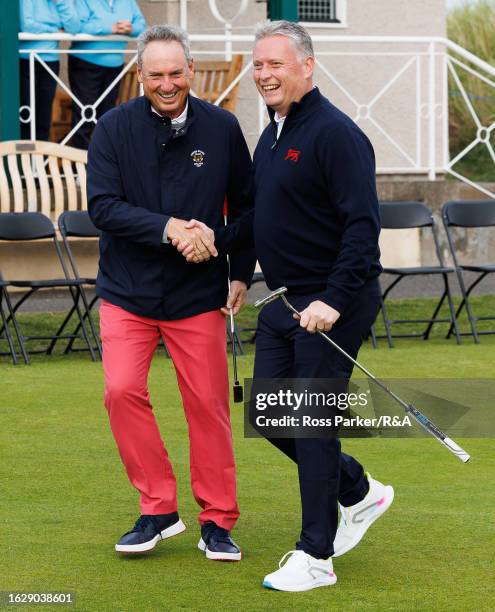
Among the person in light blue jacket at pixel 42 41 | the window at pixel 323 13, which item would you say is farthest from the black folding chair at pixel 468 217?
the window at pixel 323 13

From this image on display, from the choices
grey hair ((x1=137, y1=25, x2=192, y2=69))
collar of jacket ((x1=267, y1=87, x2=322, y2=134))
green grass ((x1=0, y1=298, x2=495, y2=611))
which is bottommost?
green grass ((x1=0, y1=298, x2=495, y2=611))

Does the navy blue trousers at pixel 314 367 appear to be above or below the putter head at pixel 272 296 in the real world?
below


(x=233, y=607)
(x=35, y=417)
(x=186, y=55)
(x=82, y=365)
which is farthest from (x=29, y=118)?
(x=233, y=607)

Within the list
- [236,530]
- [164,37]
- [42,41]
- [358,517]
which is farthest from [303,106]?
[42,41]

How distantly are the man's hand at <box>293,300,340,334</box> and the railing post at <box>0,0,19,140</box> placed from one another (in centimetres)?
842

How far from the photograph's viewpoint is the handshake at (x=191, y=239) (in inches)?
213

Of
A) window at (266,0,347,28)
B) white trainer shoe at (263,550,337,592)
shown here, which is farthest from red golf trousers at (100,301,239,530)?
window at (266,0,347,28)

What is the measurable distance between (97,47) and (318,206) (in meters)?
8.67

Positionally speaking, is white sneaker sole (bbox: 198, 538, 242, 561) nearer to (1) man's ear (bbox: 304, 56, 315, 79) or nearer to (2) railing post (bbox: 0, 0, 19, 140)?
(1) man's ear (bbox: 304, 56, 315, 79)

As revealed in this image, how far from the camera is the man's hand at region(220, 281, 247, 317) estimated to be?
570 centimetres

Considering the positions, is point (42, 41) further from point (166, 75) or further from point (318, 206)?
point (318, 206)

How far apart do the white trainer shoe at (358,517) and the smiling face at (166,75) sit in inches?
61.0

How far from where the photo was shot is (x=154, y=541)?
18.4ft

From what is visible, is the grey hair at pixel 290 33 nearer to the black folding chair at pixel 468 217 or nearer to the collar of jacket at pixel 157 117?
the collar of jacket at pixel 157 117
